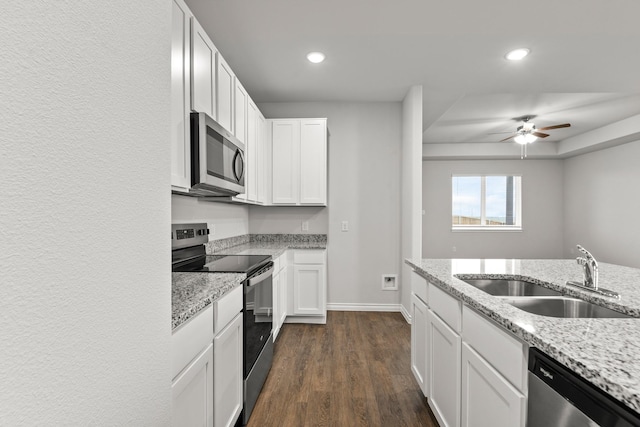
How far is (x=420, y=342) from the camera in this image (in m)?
2.04

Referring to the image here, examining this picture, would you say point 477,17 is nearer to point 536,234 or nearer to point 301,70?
point 301,70

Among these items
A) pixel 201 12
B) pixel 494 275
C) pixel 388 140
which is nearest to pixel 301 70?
pixel 201 12

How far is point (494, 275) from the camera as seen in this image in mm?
1746

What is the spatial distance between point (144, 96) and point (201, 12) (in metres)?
2.12

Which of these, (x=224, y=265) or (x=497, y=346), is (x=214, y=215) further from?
(x=497, y=346)

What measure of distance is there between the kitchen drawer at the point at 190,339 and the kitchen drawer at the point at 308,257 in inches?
85.3

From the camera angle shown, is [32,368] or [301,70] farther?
[301,70]

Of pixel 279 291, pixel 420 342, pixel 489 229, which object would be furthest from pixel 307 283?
pixel 489 229

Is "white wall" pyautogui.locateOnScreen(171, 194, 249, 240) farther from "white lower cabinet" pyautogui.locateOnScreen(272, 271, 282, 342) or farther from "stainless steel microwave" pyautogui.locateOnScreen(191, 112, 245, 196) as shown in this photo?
"white lower cabinet" pyautogui.locateOnScreen(272, 271, 282, 342)

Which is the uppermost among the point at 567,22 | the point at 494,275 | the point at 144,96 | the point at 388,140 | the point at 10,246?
the point at 567,22

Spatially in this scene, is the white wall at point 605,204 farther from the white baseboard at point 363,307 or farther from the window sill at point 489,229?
the white baseboard at point 363,307

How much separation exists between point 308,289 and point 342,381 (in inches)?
50.0

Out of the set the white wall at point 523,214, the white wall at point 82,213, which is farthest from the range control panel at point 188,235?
the white wall at point 523,214

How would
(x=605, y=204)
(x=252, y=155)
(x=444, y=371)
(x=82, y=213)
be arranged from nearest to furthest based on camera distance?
(x=82, y=213)
(x=444, y=371)
(x=252, y=155)
(x=605, y=204)
